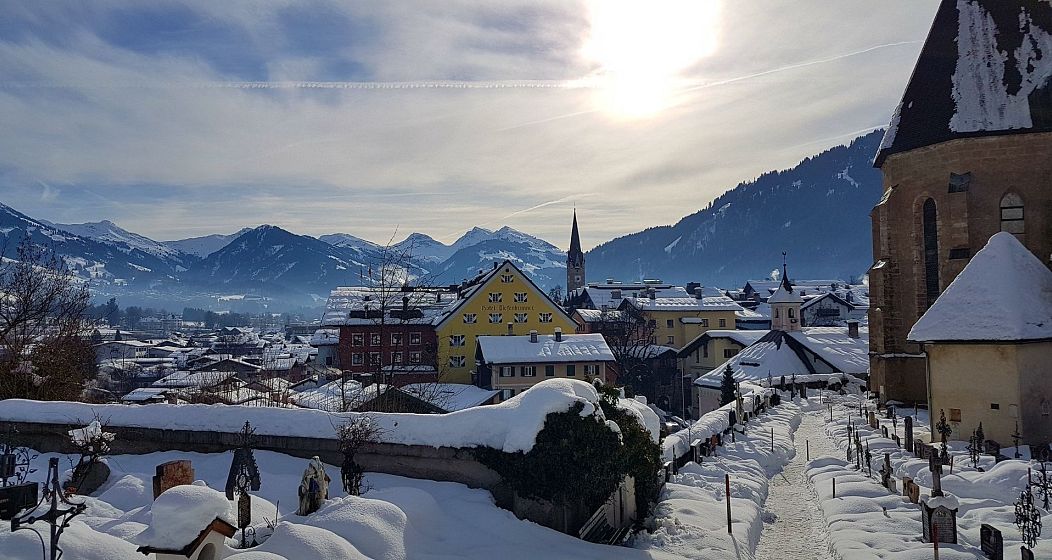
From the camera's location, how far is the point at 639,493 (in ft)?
43.6

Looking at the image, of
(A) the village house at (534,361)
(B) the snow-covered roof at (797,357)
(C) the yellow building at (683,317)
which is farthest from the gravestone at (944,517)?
(C) the yellow building at (683,317)

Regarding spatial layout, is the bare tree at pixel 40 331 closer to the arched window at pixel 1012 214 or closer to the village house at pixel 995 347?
the village house at pixel 995 347

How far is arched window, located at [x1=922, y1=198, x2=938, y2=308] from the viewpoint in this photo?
93.8 ft

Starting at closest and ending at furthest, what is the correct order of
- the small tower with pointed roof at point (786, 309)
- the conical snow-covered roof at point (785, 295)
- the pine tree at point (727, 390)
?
the pine tree at point (727, 390)
the conical snow-covered roof at point (785, 295)
the small tower with pointed roof at point (786, 309)

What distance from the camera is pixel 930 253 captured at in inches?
1134

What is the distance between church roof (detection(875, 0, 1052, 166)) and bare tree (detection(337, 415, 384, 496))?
25226 millimetres

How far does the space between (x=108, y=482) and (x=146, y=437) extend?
5.27 ft

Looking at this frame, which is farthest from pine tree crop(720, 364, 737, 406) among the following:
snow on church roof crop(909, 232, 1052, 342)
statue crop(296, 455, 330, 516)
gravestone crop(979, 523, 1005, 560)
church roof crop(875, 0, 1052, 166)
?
statue crop(296, 455, 330, 516)

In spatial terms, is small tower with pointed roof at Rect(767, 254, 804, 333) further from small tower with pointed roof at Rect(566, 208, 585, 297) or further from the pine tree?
small tower with pointed roof at Rect(566, 208, 585, 297)

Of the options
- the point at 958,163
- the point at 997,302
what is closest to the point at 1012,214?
the point at 958,163

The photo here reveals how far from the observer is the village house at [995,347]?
19625 mm

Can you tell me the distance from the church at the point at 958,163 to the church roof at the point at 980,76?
39 millimetres

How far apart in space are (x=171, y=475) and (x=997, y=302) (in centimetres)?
2169

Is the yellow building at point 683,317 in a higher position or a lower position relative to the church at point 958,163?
lower
